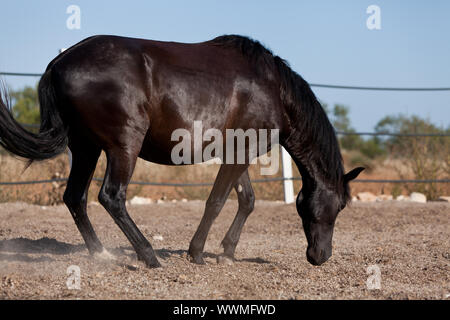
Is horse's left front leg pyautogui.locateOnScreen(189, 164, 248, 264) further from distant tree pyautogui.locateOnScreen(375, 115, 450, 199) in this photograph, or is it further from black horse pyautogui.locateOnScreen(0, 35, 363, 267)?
distant tree pyautogui.locateOnScreen(375, 115, 450, 199)

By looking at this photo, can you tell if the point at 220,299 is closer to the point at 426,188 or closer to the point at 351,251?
the point at 351,251

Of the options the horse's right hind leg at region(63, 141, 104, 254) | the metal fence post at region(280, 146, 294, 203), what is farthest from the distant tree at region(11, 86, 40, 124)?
the horse's right hind leg at region(63, 141, 104, 254)

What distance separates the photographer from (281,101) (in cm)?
442

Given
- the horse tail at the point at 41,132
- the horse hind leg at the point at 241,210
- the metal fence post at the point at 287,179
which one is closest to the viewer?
the horse tail at the point at 41,132

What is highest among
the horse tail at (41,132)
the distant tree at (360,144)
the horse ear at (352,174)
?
the horse tail at (41,132)

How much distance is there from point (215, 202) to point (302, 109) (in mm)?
1092

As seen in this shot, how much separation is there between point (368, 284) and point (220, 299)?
3.98 feet

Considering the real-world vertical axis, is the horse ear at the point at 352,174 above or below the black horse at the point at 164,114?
below

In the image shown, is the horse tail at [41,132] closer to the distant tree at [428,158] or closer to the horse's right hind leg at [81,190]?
the horse's right hind leg at [81,190]

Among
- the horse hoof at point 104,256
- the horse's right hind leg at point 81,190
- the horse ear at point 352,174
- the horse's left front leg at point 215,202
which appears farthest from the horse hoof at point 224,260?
the horse ear at point 352,174

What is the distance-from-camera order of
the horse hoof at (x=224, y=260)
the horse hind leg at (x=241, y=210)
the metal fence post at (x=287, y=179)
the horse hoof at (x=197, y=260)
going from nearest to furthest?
the horse hoof at (x=197, y=260) < the horse hoof at (x=224, y=260) < the horse hind leg at (x=241, y=210) < the metal fence post at (x=287, y=179)

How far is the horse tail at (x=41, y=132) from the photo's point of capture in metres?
3.82

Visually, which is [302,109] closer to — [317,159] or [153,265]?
[317,159]

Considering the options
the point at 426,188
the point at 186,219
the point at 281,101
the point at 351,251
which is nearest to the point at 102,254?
the point at 281,101
